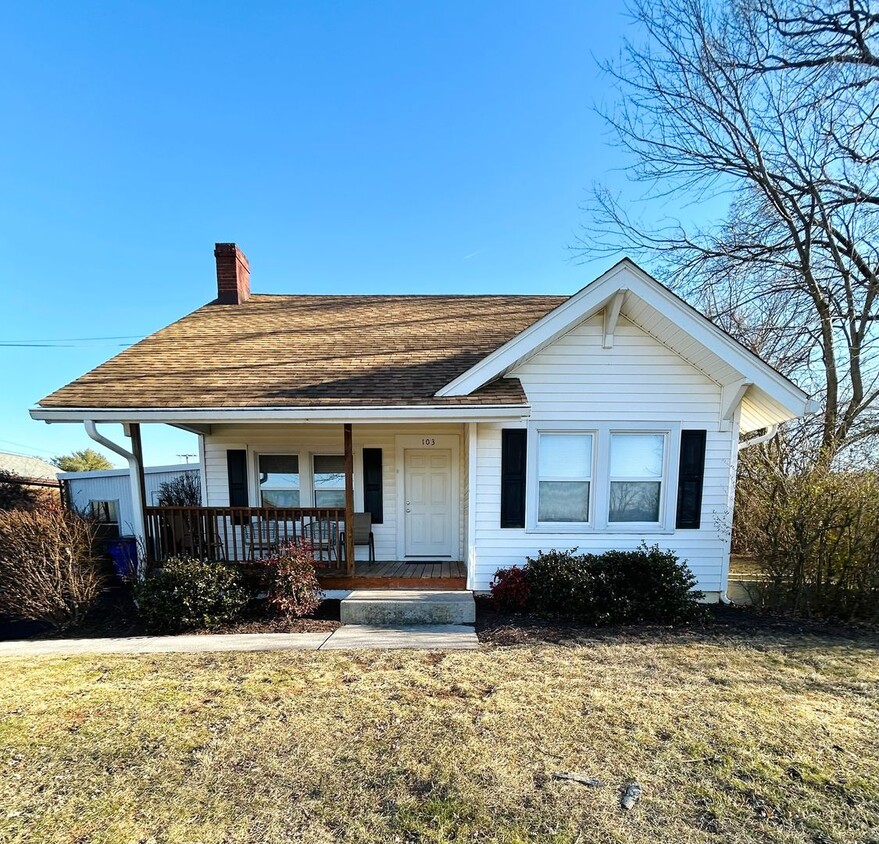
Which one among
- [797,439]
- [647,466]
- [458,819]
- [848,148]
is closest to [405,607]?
[458,819]

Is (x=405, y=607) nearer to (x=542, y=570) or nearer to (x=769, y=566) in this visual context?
(x=542, y=570)

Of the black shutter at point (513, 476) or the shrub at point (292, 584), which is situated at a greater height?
the black shutter at point (513, 476)

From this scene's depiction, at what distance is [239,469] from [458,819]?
21.5 ft

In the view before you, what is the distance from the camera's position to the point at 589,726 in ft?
10.7

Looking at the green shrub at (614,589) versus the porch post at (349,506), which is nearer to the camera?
the green shrub at (614,589)

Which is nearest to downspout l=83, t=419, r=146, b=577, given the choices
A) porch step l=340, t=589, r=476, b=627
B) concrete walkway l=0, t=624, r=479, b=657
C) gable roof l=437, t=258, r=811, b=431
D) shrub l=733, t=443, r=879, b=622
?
concrete walkway l=0, t=624, r=479, b=657

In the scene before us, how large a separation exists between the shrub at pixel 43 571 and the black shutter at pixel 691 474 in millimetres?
8606

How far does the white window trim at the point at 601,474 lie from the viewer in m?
6.25

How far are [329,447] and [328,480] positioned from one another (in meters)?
0.63

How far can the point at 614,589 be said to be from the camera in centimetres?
559

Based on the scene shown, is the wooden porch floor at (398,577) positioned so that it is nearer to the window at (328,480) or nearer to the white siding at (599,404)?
the white siding at (599,404)

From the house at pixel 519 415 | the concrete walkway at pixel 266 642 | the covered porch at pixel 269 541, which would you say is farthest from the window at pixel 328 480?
the concrete walkway at pixel 266 642

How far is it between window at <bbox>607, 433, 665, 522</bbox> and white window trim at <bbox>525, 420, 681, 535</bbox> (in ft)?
0.27

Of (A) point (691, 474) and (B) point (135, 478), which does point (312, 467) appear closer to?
(B) point (135, 478)
